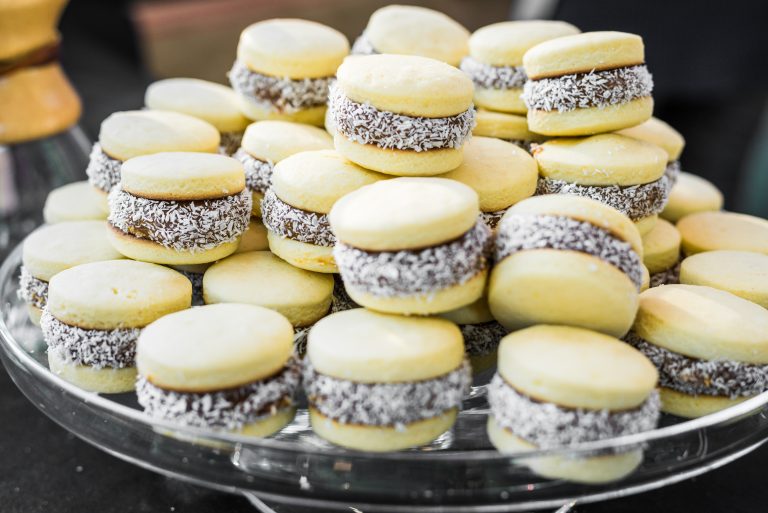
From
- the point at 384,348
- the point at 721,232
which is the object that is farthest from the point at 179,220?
the point at 721,232

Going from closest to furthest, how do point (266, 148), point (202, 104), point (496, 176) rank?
1. point (496, 176)
2. point (266, 148)
3. point (202, 104)

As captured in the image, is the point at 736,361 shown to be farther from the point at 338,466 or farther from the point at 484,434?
the point at 338,466

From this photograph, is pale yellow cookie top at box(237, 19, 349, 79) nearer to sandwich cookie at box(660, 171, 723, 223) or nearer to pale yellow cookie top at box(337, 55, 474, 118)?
pale yellow cookie top at box(337, 55, 474, 118)

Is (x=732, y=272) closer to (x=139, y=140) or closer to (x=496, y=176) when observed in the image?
(x=496, y=176)

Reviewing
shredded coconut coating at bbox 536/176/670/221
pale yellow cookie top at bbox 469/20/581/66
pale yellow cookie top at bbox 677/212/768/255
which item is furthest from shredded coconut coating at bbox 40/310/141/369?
pale yellow cookie top at bbox 677/212/768/255

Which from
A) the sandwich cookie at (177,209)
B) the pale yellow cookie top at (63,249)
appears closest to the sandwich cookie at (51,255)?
the pale yellow cookie top at (63,249)

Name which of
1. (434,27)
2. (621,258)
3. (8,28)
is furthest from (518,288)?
(8,28)
